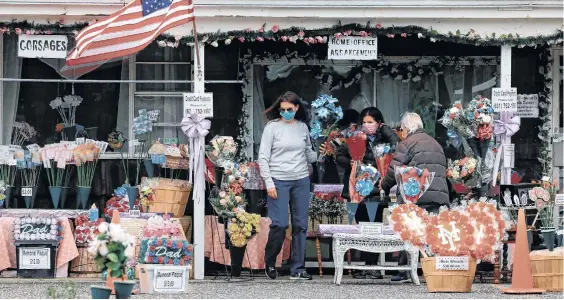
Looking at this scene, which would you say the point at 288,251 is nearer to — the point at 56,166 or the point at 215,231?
the point at 215,231

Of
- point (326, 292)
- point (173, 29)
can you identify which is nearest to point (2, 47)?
point (173, 29)

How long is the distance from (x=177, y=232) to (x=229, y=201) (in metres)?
1.36

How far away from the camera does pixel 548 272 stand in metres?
13.6

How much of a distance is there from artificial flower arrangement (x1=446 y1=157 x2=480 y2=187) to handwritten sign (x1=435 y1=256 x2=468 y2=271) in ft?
7.36

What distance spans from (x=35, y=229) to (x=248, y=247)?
7.64 ft

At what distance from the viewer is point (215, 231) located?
1555 cm

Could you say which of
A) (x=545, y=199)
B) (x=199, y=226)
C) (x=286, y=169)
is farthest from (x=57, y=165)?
(x=545, y=199)

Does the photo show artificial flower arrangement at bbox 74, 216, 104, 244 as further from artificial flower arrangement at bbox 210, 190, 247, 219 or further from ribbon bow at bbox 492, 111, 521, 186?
ribbon bow at bbox 492, 111, 521, 186

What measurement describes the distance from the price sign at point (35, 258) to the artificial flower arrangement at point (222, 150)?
80.3 inches

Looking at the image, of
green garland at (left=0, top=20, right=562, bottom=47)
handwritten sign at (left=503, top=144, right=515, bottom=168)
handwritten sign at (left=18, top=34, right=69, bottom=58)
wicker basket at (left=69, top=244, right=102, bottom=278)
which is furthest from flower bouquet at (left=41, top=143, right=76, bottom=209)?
handwritten sign at (left=503, top=144, right=515, bottom=168)

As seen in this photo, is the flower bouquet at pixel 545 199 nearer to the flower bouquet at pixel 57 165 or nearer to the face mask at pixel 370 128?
the face mask at pixel 370 128

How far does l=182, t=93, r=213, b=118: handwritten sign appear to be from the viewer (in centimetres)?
1483

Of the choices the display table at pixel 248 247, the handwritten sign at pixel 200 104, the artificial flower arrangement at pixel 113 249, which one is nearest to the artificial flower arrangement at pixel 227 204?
the display table at pixel 248 247

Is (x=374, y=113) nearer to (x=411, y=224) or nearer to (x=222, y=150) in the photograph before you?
(x=222, y=150)
